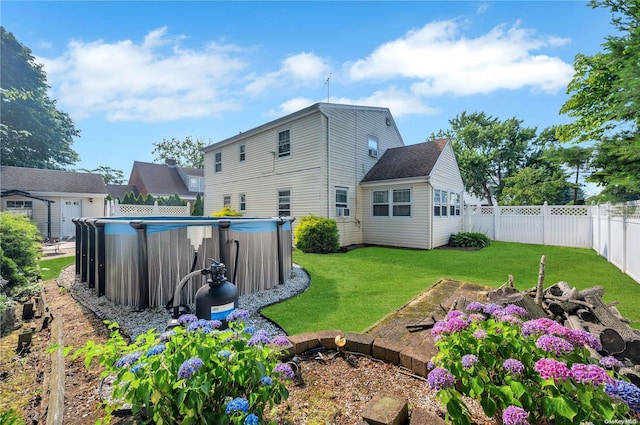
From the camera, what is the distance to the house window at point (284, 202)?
12502 mm

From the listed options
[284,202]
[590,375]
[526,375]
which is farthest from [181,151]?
[590,375]

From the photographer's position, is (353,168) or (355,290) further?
(353,168)

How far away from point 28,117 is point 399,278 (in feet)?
99.3

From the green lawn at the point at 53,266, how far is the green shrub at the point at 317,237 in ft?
22.1

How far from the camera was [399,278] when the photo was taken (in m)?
6.13

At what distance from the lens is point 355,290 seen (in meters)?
5.20

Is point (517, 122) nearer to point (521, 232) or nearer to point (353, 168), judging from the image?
point (521, 232)

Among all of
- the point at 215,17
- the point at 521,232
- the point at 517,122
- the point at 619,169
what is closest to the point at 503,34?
the point at 619,169

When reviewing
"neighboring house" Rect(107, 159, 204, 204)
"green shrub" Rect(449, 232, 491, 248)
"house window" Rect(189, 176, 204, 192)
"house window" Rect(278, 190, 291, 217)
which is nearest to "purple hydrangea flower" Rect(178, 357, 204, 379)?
"house window" Rect(278, 190, 291, 217)

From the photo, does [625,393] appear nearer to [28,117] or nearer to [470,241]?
[470,241]

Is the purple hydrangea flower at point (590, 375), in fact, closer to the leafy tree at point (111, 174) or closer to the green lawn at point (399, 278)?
the green lawn at point (399, 278)

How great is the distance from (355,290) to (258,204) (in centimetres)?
966

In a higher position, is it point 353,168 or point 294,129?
point 294,129

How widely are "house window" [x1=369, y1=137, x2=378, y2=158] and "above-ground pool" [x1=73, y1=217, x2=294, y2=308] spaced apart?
345 inches
